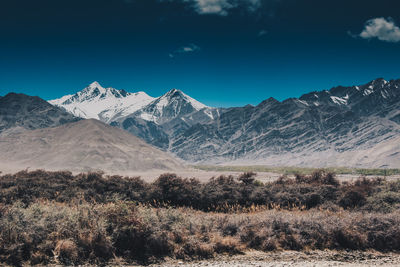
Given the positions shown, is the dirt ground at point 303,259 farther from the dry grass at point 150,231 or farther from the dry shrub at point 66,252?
the dry shrub at point 66,252

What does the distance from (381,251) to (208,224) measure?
7.33 metres

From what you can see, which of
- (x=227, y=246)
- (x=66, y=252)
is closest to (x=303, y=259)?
(x=227, y=246)

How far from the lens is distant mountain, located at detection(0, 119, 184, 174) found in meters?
105

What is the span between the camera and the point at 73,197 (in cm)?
1825

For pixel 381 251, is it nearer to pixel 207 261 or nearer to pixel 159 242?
pixel 207 261

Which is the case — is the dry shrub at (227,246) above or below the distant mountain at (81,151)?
below

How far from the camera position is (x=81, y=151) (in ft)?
377

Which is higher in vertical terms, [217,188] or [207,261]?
[217,188]

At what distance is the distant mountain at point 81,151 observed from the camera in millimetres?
105438

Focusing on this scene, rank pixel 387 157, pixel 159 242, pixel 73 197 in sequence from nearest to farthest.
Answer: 1. pixel 159 242
2. pixel 73 197
3. pixel 387 157

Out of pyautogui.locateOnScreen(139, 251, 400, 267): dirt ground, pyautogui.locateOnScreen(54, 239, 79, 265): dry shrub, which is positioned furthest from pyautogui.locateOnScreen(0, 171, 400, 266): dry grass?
pyautogui.locateOnScreen(139, 251, 400, 267): dirt ground

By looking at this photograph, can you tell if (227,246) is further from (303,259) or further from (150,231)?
(150,231)

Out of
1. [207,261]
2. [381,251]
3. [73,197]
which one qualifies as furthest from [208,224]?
[73,197]

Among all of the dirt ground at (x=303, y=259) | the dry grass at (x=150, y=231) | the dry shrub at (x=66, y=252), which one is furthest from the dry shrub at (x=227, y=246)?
the dry shrub at (x=66, y=252)
